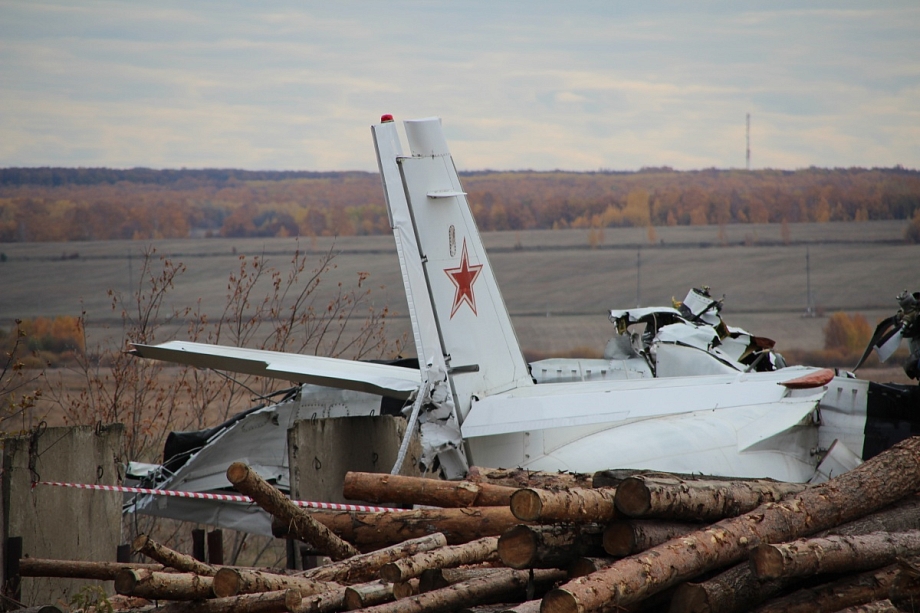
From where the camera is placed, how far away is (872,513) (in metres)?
5.59

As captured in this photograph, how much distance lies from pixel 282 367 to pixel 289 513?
8.24ft

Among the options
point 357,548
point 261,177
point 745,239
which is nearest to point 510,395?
point 357,548

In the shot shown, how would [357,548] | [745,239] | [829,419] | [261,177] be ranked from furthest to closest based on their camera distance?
[261,177]
[745,239]
[829,419]
[357,548]

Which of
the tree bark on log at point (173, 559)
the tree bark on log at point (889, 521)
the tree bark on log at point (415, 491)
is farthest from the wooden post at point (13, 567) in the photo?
the tree bark on log at point (889, 521)

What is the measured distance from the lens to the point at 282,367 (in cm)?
847

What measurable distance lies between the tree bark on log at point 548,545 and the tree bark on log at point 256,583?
1154mm

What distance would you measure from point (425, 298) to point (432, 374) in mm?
749

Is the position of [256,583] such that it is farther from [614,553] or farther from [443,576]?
[614,553]

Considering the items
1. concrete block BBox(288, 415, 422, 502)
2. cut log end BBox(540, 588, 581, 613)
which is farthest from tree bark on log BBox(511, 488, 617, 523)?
concrete block BBox(288, 415, 422, 502)

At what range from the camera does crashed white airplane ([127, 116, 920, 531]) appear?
8594 mm

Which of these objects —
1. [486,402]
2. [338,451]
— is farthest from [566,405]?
[338,451]

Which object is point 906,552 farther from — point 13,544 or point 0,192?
point 0,192

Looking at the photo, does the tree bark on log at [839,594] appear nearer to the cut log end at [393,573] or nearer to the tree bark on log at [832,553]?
the tree bark on log at [832,553]

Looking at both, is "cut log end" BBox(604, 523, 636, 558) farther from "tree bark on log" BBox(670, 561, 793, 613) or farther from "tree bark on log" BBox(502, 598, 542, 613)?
"tree bark on log" BBox(502, 598, 542, 613)
